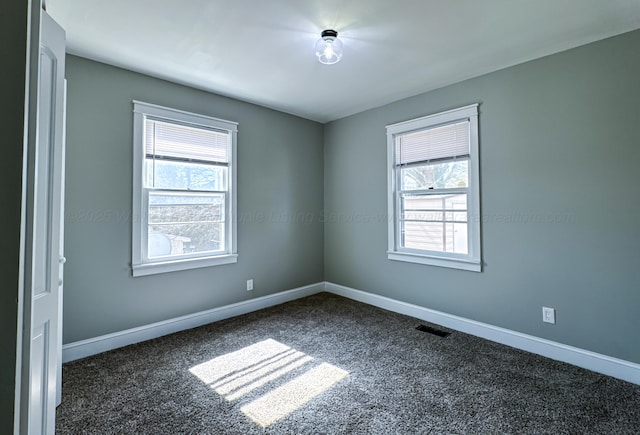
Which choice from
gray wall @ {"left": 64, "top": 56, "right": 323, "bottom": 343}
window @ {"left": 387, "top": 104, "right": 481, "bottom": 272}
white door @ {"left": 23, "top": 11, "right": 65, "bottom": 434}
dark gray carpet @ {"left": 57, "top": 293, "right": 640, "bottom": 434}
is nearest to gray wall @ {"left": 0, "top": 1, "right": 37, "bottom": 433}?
white door @ {"left": 23, "top": 11, "right": 65, "bottom": 434}

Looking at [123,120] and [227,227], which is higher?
[123,120]

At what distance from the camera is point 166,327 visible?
10.2 ft

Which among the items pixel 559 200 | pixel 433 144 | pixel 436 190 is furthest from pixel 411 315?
pixel 433 144

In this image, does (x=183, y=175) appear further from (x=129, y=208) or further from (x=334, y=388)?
(x=334, y=388)

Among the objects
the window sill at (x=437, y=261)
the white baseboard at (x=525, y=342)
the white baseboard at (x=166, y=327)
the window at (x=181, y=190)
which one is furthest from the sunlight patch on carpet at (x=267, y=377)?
the window sill at (x=437, y=261)

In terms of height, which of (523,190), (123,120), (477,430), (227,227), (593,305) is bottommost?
(477,430)

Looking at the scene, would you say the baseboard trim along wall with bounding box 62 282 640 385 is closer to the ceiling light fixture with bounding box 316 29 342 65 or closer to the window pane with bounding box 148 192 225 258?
the window pane with bounding box 148 192 225 258

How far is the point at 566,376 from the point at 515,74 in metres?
2.63

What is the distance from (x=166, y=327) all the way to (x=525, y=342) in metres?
3.48

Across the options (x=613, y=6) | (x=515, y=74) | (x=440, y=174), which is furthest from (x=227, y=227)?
(x=613, y=6)

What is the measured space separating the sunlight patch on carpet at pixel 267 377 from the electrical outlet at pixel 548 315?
72.9 inches

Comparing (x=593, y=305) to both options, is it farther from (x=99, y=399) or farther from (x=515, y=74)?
(x=99, y=399)

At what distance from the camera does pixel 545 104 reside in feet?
8.79

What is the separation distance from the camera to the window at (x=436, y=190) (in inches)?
124
